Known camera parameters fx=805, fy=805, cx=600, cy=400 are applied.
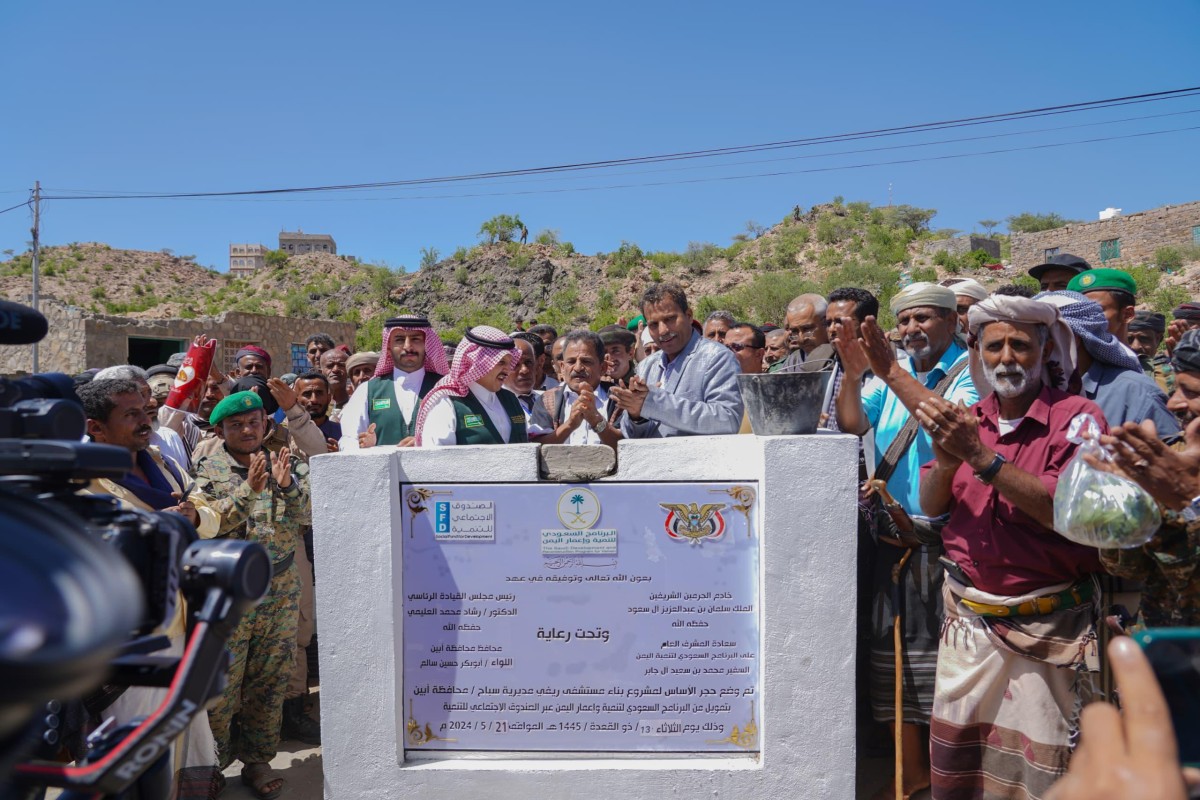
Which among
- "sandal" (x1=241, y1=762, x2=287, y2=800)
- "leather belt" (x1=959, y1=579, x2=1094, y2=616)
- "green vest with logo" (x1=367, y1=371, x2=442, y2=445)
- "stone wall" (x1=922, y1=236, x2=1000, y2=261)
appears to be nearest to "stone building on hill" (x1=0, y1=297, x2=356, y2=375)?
"green vest with logo" (x1=367, y1=371, x2=442, y2=445)

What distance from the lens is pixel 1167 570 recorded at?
7.80ft

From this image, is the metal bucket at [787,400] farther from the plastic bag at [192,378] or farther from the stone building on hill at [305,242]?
the stone building on hill at [305,242]

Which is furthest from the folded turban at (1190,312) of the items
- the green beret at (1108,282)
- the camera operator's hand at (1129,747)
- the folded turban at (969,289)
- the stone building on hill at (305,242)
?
the stone building on hill at (305,242)

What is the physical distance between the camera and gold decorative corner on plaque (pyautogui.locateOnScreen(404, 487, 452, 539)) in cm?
306

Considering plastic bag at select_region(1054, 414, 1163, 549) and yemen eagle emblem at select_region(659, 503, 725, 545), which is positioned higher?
plastic bag at select_region(1054, 414, 1163, 549)

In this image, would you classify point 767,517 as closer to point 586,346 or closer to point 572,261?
point 586,346

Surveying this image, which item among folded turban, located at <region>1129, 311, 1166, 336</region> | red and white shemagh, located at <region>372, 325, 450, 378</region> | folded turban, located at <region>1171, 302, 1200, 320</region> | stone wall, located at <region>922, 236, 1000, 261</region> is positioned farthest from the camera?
stone wall, located at <region>922, 236, 1000, 261</region>

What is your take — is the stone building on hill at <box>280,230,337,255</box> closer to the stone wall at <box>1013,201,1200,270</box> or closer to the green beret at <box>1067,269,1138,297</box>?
the stone wall at <box>1013,201,1200,270</box>

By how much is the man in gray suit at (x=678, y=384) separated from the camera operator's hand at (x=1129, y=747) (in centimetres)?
272

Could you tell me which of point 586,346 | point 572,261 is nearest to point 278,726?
point 586,346

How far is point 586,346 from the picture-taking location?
4.73 metres

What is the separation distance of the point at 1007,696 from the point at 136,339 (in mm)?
23846

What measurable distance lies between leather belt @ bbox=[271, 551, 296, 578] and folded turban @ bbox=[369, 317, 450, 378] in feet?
4.65

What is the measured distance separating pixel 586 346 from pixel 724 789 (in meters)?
2.56
